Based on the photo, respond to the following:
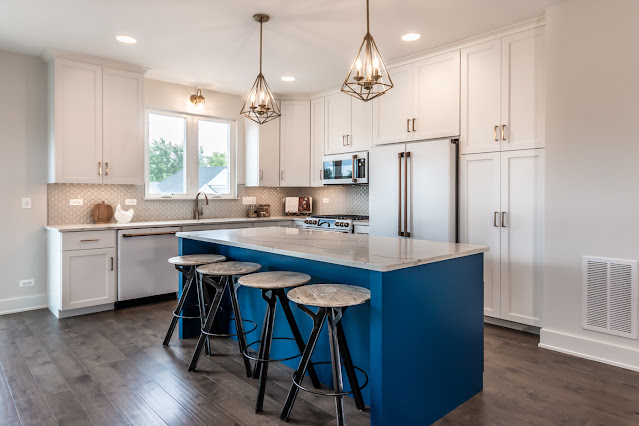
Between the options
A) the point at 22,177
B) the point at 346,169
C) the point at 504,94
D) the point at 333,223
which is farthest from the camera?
the point at 346,169

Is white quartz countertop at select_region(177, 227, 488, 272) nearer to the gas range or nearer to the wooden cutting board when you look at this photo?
the gas range

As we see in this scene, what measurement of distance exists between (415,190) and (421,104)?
893 millimetres

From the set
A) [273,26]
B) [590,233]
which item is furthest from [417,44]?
[590,233]

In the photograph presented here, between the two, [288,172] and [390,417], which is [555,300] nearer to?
[390,417]

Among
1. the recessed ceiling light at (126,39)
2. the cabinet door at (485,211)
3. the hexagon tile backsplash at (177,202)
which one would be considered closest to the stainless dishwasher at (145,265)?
the hexagon tile backsplash at (177,202)

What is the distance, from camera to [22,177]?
4102mm

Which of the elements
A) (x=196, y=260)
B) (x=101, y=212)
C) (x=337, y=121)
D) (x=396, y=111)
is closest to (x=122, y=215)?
(x=101, y=212)

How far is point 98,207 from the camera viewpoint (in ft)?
14.4

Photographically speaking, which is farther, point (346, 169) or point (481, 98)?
point (346, 169)

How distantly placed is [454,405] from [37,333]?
337 centimetres

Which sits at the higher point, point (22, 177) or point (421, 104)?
point (421, 104)

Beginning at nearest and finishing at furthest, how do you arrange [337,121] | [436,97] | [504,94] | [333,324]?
[333,324], [504,94], [436,97], [337,121]

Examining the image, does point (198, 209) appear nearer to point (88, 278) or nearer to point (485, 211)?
point (88, 278)

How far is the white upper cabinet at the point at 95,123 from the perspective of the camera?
13.1 feet
